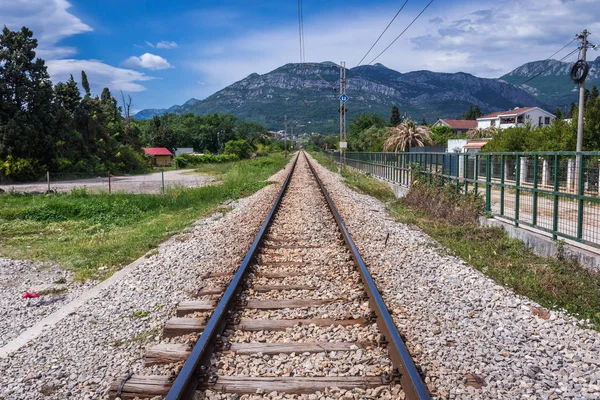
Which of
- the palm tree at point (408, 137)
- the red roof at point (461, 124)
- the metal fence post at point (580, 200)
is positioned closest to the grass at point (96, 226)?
the metal fence post at point (580, 200)

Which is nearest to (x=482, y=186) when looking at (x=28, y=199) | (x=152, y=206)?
(x=152, y=206)

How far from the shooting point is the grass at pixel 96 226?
9.45 meters

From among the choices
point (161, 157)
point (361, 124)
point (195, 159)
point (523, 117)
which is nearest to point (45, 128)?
point (195, 159)

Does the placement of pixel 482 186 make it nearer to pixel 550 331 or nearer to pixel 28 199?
pixel 550 331

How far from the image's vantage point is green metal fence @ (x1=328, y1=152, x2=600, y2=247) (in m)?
7.33

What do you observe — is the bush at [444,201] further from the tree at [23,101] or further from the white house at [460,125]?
the white house at [460,125]

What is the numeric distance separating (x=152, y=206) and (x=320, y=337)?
44.9 ft

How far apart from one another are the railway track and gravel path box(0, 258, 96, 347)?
209 centimetres

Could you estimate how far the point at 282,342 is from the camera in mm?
4387

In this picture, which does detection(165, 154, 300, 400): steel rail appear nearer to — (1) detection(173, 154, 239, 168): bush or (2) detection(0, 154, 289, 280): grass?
(2) detection(0, 154, 289, 280): grass

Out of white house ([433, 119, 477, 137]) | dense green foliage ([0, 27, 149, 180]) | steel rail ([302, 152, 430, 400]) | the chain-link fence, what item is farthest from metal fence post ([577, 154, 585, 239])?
→ white house ([433, 119, 477, 137])

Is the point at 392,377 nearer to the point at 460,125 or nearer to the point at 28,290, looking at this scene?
the point at 28,290

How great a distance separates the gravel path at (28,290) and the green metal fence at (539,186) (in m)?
7.83

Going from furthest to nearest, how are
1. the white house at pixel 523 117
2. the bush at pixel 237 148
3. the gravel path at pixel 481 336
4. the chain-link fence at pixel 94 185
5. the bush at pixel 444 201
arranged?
the white house at pixel 523 117, the bush at pixel 237 148, the chain-link fence at pixel 94 185, the bush at pixel 444 201, the gravel path at pixel 481 336
